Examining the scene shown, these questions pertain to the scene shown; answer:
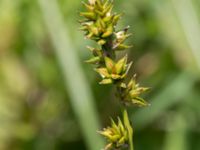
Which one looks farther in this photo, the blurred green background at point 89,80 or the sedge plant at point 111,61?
the blurred green background at point 89,80

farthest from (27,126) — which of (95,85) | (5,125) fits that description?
(95,85)

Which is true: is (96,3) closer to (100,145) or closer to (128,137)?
(128,137)

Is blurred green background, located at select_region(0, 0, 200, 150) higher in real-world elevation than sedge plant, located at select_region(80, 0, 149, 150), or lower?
lower

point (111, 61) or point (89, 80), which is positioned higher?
point (111, 61)

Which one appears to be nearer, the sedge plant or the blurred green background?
the sedge plant

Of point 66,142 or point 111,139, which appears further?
point 66,142
